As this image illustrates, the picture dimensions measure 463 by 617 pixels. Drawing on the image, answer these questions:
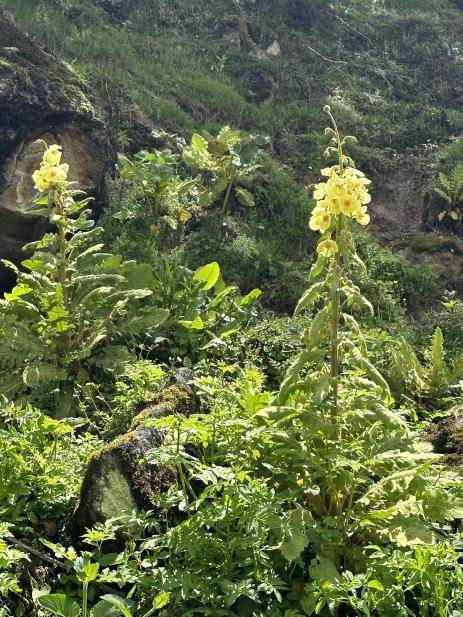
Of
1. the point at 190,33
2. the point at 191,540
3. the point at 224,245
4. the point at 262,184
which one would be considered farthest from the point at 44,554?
the point at 190,33

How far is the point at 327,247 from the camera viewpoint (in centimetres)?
348

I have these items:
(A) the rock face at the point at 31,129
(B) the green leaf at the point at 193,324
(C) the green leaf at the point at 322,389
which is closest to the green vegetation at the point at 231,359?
(C) the green leaf at the point at 322,389

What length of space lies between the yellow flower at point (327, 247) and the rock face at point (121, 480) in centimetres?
120

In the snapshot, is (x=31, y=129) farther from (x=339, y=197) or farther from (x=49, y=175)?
(x=339, y=197)

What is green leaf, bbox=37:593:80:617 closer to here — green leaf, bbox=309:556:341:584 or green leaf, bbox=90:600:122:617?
green leaf, bbox=90:600:122:617

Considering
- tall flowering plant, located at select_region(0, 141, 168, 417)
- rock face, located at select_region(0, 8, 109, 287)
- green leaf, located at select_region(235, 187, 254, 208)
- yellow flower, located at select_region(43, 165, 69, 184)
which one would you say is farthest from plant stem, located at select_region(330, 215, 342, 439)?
green leaf, located at select_region(235, 187, 254, 208)

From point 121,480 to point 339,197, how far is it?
1785 millimetres

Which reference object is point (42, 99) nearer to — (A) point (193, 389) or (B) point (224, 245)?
(B) point (224, 245)

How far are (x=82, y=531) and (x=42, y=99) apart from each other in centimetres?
676

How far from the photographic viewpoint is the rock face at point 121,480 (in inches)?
134

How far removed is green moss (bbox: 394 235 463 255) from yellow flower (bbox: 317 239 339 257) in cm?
639

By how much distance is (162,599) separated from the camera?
2.54 metres

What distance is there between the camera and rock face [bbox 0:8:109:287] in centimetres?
809

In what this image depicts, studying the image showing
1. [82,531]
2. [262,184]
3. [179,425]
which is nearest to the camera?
[179,425]
